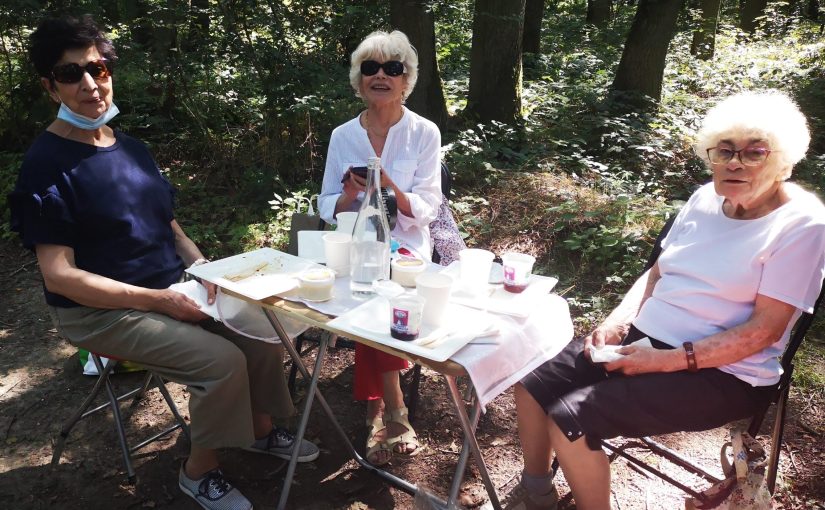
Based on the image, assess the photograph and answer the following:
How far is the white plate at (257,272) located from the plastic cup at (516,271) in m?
0.71

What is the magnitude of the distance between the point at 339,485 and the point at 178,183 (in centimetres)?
416

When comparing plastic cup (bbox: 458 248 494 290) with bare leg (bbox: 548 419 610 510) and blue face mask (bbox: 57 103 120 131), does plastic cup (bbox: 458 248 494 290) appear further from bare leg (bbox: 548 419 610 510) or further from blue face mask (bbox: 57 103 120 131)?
blue face mask (bbox: 57 103 120 131)

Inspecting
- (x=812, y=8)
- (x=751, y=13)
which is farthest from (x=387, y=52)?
(x=812, y=8)

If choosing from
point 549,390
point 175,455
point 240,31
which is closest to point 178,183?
point 240,31

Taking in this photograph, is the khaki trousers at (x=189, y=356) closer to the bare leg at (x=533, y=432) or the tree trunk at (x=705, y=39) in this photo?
the bare leg at (x=533, y=432)

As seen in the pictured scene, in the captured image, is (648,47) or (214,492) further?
(648,47)

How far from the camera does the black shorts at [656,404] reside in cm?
187

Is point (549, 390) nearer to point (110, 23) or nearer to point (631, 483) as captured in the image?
point (631, 483)

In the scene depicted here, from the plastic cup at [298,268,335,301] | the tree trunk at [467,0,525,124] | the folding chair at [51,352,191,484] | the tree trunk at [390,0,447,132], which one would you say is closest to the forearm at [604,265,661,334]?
the plastic cup at [298,268,335,301]

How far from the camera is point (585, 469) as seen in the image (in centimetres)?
189

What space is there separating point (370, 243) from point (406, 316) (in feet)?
A: 1.67

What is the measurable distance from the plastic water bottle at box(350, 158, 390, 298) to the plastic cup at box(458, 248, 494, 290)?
287 mm

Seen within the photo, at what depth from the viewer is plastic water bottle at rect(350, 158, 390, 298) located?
198 centimetres

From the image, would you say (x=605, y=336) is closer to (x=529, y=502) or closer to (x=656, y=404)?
(x=656, y=404)
